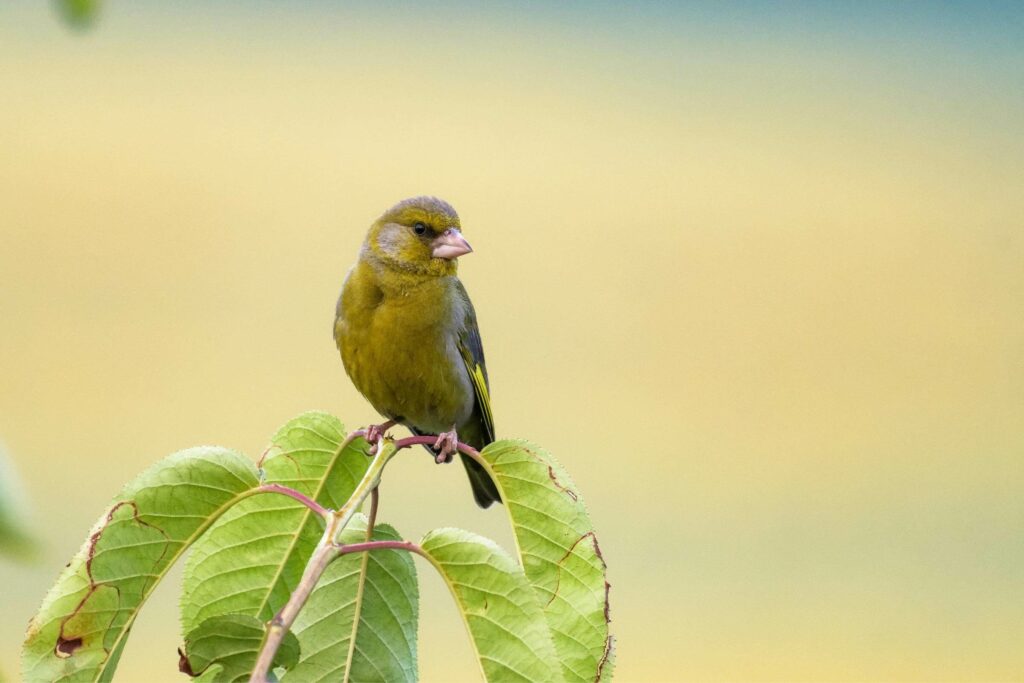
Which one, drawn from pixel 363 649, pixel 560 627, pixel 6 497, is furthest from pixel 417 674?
pixel 6 497

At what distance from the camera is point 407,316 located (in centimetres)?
318

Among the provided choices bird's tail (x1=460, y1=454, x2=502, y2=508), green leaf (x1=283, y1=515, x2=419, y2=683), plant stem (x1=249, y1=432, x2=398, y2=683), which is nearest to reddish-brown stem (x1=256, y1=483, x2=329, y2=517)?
plant stem (x1=249, y1=432, x2=398, y2=683)

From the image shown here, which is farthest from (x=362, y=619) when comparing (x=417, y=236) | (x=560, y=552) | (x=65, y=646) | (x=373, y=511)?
(x=417, y=236)

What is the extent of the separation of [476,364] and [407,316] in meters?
0.33

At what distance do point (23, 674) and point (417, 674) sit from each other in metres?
0.52

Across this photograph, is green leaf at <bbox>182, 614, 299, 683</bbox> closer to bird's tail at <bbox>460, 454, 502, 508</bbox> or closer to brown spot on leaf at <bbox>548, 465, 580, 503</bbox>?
brown spot on leaf at <bbox>548, 465, 580, 503</bbox>

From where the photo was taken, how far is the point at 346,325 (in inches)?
127

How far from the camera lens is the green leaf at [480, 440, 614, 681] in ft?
5.20

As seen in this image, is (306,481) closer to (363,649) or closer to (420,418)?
(363,649)

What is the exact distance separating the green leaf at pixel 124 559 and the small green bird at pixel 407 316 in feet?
5.19

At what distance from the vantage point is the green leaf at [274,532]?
5.41ft

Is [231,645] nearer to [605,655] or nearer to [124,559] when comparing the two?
[124,559]

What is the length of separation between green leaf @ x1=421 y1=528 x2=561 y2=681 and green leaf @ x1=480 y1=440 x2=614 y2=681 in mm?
113

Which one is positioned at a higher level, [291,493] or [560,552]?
[291,493]
